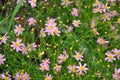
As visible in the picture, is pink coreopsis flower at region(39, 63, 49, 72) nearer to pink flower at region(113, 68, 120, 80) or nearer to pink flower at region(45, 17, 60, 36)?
pink flower at region(45, 17, 60, 36)

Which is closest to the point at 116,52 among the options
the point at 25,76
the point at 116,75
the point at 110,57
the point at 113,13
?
the point at 110,57

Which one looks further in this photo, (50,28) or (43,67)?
(50,28)

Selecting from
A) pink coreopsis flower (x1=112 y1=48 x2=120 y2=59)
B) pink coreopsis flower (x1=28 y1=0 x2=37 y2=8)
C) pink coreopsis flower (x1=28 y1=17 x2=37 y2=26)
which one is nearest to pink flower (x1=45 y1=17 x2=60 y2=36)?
pink coreopsis flower (x1=28 y1=17 x2=37 y2=26)

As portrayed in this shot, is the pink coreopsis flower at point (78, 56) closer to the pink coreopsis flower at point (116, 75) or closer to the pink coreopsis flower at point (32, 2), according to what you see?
the pink coreopsis flower at point (116, 75)

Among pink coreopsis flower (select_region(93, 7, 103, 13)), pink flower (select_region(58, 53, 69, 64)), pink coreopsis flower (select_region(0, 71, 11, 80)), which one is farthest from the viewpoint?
pink coreopsis flower (select_region(93, 7, 103, 13))

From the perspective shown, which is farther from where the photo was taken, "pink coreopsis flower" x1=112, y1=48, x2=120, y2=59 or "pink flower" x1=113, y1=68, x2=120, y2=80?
"pink coreopsis flower" x1=112, y1=48, x2=120, y2=59

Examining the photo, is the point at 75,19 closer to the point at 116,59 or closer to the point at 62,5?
the point at 62,5

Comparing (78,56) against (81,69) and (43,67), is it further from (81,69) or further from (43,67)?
(43,67)

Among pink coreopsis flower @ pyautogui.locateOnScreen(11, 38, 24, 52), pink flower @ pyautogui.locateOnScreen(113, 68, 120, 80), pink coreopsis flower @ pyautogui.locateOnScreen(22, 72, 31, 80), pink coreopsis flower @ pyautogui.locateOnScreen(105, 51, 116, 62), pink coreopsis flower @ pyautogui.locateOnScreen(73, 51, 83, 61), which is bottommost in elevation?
pink flower @ pyautogui.locateOnScreen(113, 68, 120, 80)

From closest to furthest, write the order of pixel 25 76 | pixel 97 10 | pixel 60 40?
pixel 25 76
pixel 60 40
pixel 97 10

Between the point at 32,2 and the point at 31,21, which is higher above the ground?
the point at 32,2

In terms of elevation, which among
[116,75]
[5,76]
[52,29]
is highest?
[52,29]
